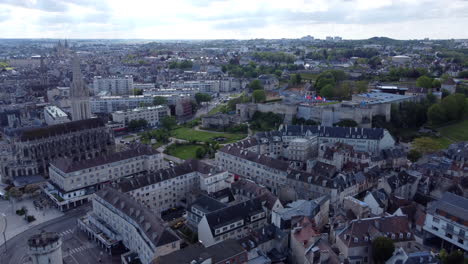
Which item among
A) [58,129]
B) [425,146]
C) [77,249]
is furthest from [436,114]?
[58,129]

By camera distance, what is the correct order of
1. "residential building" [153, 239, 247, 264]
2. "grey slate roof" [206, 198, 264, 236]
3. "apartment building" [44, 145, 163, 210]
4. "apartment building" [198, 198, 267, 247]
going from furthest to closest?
1. "apartment building" [44, 145, 163, 210]
2. "grey slate roof" [206, 198, 264, 236]
3. "apartment building" [198, 198, 267, 247]
4. "residential building" [153, 239, 247, 264]

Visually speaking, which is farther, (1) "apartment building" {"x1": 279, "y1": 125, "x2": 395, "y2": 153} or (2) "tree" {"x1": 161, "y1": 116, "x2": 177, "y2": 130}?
(2) "tree" {"x1": 161, "y1": 116, "x2": 177, "y2": 130}

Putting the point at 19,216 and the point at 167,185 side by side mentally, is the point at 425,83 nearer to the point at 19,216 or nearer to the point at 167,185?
the point at 167,185

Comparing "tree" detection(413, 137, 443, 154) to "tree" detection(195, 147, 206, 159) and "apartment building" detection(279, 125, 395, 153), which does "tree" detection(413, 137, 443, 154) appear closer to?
"apartment building" detection(279, 125, 395, 153)

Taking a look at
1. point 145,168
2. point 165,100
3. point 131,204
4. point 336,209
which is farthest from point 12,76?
point 336,209

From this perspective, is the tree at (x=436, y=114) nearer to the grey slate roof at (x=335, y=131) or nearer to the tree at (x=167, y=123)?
the grey slate roof at (x=335, y=131)

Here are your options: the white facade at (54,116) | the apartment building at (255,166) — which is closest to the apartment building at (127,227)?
the apartment building at (255,166)

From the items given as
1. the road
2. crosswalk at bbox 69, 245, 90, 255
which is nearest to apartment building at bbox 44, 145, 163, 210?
the road
